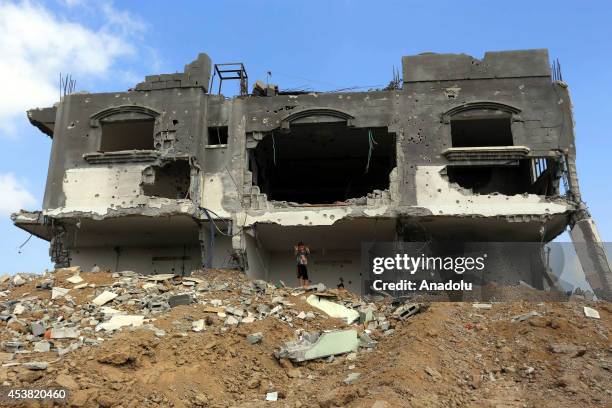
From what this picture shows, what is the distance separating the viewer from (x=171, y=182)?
1919 centimetres

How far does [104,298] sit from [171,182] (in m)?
6.65

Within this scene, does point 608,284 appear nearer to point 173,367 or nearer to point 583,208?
point 583,208

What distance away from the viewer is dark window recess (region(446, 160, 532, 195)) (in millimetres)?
18938

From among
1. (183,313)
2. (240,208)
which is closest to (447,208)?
(240,208)

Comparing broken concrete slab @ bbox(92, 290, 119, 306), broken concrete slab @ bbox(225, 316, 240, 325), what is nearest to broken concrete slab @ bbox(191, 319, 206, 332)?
broken concrete slab @ bbox(225, 316, 240, 325)

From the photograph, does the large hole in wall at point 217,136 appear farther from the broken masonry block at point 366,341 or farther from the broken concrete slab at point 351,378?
the broken concrete slab at point 351,378

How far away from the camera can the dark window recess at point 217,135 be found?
18.3 m

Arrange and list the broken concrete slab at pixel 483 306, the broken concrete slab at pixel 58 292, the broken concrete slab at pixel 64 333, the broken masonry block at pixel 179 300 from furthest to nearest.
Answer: the broken concrete slab at pixel 58 292, the broken masonry block at pixel 179 300, the broken concrete slab at pixel 483 306, the broken concrete slab at pixel 64 333

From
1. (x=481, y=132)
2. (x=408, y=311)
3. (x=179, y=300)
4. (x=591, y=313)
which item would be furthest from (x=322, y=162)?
(x=591, y=313)

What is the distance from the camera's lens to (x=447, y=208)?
642 inches

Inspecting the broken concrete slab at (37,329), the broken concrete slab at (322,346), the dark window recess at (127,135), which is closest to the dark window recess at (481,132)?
the broken concrete slab at (322,346)

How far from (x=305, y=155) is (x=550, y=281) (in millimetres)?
8661

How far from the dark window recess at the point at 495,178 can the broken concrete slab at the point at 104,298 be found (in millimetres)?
10555

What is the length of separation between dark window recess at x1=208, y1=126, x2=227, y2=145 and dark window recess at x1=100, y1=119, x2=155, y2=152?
1.77 m
